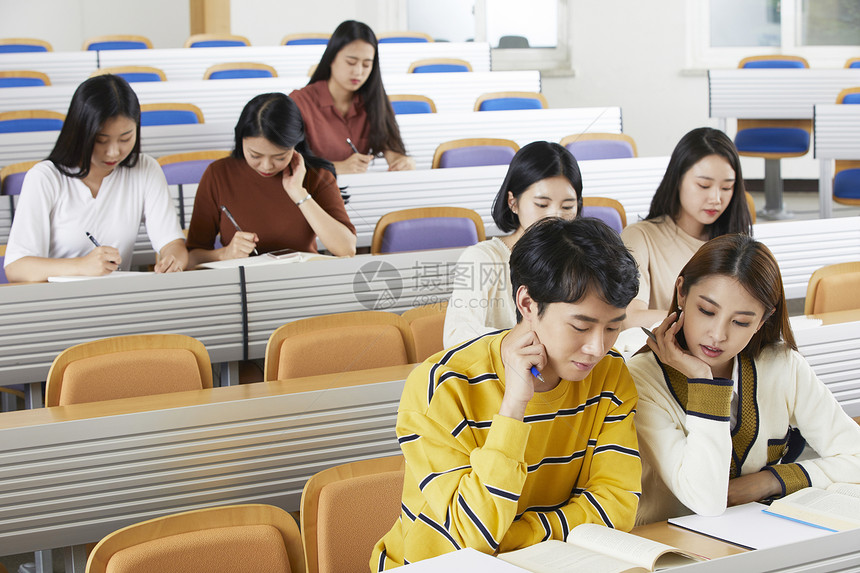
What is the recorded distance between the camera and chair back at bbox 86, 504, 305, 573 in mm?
1352

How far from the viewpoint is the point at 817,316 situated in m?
2.54

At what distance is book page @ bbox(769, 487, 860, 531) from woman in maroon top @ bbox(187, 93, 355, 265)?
189 centimetres

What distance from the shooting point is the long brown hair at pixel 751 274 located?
5.25 ft

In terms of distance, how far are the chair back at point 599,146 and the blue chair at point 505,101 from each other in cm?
96

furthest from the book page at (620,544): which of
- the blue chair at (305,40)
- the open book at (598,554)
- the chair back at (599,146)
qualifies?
the blue chair at (305,40)

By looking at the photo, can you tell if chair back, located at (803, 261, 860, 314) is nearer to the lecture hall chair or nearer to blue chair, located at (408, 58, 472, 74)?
the lecture hall chair

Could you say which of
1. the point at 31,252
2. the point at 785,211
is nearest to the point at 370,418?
the point at 31,252

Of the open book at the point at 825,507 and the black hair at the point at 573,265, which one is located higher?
the black hair at the point at 573,265

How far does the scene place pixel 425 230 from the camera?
3383mm

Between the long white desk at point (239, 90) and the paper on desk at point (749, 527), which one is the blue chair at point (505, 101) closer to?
the long white desk at point (239, 90)

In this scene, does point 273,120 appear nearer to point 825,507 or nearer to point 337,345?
point 337,345

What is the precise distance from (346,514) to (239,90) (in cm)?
435

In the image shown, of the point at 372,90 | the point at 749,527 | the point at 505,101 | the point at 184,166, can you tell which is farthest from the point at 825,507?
the point at 505,101

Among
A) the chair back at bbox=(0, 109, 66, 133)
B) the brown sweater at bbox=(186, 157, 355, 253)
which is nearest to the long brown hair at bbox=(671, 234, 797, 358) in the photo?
the brown sweater at bbox=(186, 157, 355, 253)
